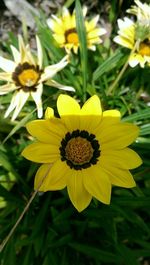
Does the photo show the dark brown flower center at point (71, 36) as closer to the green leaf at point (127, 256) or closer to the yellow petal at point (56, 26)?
the yellow petal at point (56, 26)

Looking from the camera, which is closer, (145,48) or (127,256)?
(127,256)

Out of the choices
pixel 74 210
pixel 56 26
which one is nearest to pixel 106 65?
pixel 56 26

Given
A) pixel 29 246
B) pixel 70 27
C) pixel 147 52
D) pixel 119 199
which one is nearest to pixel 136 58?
pixel 147 52

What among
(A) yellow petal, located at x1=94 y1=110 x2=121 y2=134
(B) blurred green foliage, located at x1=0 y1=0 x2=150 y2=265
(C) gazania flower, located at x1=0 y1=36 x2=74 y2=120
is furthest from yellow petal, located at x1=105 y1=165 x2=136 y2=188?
(C) gazania flower, located at x1=0 y1=36 x2=74 y2=120

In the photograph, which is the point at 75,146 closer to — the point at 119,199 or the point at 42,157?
the point at 42,157

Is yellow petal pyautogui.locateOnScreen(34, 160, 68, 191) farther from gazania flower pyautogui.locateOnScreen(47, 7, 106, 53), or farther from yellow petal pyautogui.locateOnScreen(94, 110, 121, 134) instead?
gazania flower pyautogui.locateOnScreen(47, 7, 106, 53)

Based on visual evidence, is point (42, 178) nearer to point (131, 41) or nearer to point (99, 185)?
point (99, 185)
